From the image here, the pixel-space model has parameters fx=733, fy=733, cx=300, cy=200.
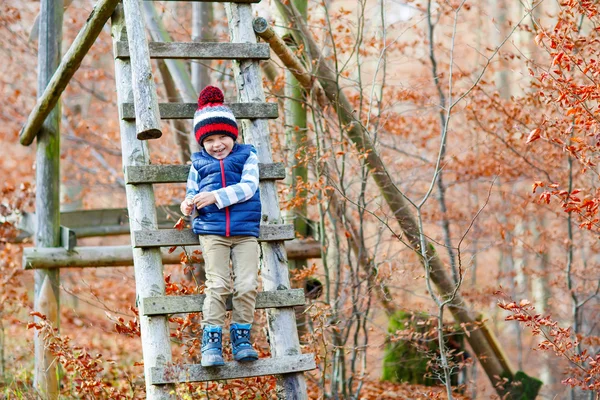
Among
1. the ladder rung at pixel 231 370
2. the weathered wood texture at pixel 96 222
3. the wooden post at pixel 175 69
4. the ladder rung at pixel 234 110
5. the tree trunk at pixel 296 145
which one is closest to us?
the ladder rung at pixel 231 370

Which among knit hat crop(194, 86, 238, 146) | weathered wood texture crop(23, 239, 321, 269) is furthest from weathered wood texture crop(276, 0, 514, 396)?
knit hat crop(194, 86, 238, 146)

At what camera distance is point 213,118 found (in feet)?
13.1

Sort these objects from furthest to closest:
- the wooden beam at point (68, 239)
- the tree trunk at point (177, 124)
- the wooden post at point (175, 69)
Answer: the tree trunk at point (177, 124) < the wooden post at point (175, 69) < the wooden beam at point (68, 239)

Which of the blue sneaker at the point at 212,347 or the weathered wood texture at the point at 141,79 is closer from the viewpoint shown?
the blue sneaker at the point at 212,347

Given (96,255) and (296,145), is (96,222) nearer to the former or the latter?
(96,255)

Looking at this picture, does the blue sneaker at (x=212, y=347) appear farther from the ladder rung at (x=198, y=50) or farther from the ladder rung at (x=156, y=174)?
the ladder rung at (x=198, y=50)

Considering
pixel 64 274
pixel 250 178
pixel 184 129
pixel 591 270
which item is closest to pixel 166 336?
pixel 250 178

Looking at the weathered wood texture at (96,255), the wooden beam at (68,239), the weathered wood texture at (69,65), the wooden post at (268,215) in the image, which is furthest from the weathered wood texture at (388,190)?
the wooden beam at (68,239)

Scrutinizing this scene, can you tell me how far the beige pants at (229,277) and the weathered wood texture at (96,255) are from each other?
6.70 ft

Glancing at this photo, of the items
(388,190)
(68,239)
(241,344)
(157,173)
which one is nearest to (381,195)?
(388,190)

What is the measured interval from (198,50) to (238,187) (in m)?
1.06

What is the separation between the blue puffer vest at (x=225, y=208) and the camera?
3.95 meters

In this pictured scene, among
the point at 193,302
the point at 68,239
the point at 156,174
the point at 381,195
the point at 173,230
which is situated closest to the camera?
the point at 193,302

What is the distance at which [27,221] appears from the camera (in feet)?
23.3
